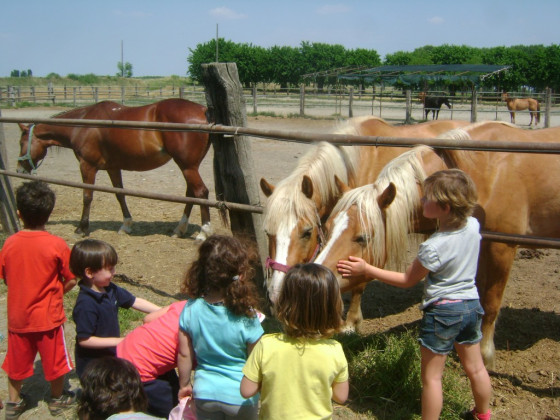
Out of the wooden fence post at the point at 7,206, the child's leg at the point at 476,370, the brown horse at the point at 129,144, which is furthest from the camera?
the brown horse at the point at 129,144

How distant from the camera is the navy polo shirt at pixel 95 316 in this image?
7.23ft

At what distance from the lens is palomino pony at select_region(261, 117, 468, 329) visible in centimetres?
297

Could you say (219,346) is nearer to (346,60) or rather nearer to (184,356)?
(184,356)

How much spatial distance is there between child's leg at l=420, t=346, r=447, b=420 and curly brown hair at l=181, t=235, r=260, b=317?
86 cm

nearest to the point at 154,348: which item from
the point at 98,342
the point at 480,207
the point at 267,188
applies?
the point at 98,342

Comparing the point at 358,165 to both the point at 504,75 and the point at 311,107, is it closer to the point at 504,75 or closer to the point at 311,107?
the point at 311,107

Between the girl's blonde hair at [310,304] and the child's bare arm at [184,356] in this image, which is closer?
the girl's blonde hair at [310,304]

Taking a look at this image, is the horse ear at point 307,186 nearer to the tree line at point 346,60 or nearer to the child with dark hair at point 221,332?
the child with dark hair at point 221,332

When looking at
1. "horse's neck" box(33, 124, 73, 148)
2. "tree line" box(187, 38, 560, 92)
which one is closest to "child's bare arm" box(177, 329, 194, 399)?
"horse's neck" box(33, 124, 73, 148)

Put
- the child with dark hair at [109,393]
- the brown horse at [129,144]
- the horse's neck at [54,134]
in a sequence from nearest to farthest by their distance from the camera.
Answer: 1. the child with dark hair at [109,393]
2. the brown horse at [129,144]
3. the horse's neck at [54,134]

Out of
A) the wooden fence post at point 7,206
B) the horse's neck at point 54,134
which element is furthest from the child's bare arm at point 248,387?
the horse's neck at point 54,134

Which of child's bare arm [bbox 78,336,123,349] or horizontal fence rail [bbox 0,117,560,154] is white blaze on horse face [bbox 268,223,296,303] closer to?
horizontal fence rail [bbox 0,117,560,154]

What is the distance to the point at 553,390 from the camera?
2.82 metres

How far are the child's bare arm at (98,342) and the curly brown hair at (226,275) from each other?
501mm
